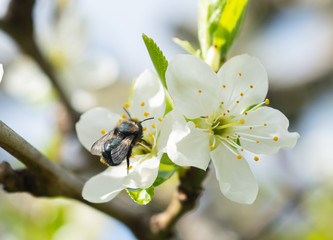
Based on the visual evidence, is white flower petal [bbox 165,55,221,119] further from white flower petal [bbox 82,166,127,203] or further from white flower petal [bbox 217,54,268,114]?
white flower petal [bbox 82,166,127,203]

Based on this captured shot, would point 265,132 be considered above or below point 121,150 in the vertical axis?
below

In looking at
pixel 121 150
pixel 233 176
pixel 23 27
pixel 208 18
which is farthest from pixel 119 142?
pixel 23 27

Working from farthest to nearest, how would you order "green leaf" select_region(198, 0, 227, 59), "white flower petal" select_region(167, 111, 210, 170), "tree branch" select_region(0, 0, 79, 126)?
"tree branch" select_region(0, 0, 79, 126), "green leaf" select_region(198, 0, 227, 59), "white flower petal" select_region(167, 111, 210, 170)

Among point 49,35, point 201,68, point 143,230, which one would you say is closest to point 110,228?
point 49,35

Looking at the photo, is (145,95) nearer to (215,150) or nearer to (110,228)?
(215,150)

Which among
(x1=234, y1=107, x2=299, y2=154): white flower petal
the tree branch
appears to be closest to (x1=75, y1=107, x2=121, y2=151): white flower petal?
(x1=234, y1=107, x2=299, y2=154): white flower petal

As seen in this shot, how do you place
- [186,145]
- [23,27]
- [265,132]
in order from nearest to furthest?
[186,145], [265,132], [23,27]

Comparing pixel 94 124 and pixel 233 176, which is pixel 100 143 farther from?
pixel 233 176
